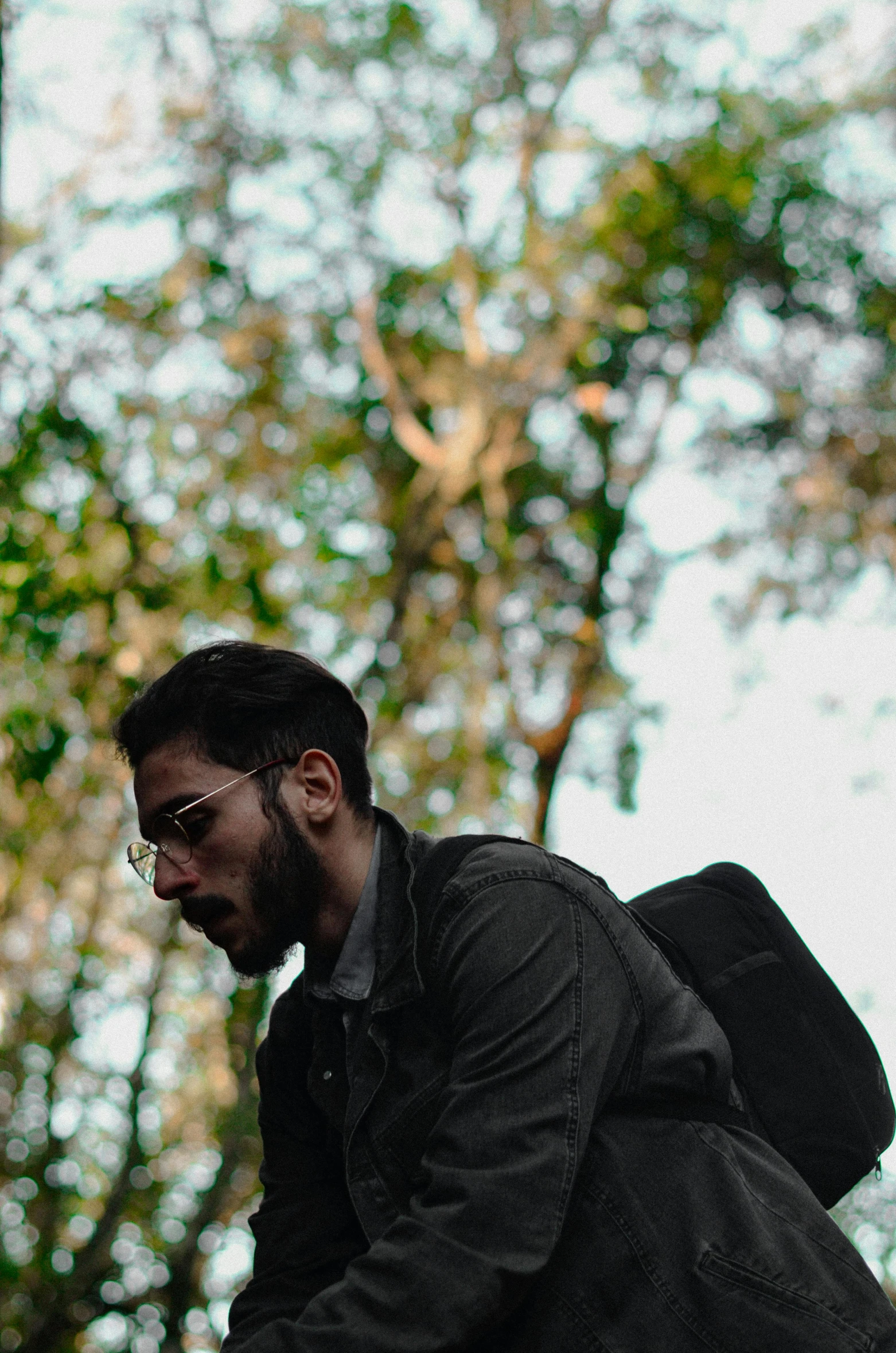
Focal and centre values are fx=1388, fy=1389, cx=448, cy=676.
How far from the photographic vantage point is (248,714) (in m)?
Result: 2.29

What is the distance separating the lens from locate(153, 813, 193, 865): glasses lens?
7.30 feet

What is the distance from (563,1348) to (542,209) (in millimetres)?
12641

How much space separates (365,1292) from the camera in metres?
1.78

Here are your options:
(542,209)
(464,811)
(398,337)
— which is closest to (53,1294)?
(464,811)

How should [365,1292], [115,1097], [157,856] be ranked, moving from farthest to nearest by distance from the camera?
[115,1097] < [157,856] < [365,1292]

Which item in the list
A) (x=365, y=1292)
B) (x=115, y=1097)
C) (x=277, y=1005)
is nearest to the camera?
(x=365, y=1292)

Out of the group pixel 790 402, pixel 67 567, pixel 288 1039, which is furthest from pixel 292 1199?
pixel 790 402

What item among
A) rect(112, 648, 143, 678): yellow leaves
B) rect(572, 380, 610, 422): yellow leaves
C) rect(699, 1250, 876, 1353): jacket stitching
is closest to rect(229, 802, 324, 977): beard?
rect(699, 1250, 876, 1353): jacket stitching

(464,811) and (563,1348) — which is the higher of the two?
(563,1348)

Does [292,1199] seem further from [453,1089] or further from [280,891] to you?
[453,1089]

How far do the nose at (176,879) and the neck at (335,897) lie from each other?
7.9 inches

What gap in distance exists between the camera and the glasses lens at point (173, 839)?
2.23 metres

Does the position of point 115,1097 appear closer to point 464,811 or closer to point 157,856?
point 464,811

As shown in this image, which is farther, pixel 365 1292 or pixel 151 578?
pixel 151 578
